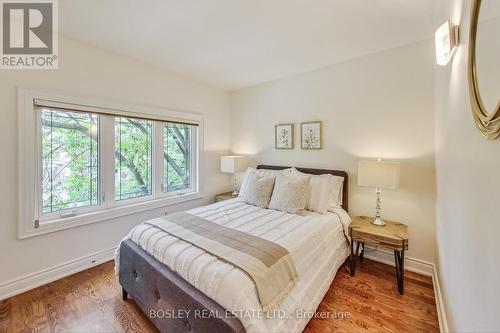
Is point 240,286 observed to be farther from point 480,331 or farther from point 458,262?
point 458,262

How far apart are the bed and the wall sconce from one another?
5.28 feet

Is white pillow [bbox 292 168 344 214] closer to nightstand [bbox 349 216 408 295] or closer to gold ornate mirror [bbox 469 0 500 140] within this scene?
nightstand [bbox 349 216 408 295]

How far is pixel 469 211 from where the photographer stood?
38.6 inches

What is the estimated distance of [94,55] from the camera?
247 cm

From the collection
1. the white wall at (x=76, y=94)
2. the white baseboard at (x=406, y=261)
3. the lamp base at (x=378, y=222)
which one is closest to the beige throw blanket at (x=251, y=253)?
the white wall at (x=76, y=94)

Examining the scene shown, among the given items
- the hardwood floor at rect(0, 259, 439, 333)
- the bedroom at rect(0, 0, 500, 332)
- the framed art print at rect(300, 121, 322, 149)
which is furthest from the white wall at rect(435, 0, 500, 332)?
the framed art print at rect(300, 121, 322, 149)

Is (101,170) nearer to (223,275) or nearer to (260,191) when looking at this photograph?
(260,191)

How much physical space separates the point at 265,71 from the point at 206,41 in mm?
1095

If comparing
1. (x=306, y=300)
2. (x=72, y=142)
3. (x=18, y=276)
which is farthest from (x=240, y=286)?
(x=72, y=142)

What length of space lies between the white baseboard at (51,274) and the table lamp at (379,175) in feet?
10.3

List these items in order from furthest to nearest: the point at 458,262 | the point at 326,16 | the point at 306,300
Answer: the point at 326,16 → the point at 306,300 → the point at 458,262

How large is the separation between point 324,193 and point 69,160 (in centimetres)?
296

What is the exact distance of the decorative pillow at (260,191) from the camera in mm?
2689

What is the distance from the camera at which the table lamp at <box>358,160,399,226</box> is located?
2.20 m
